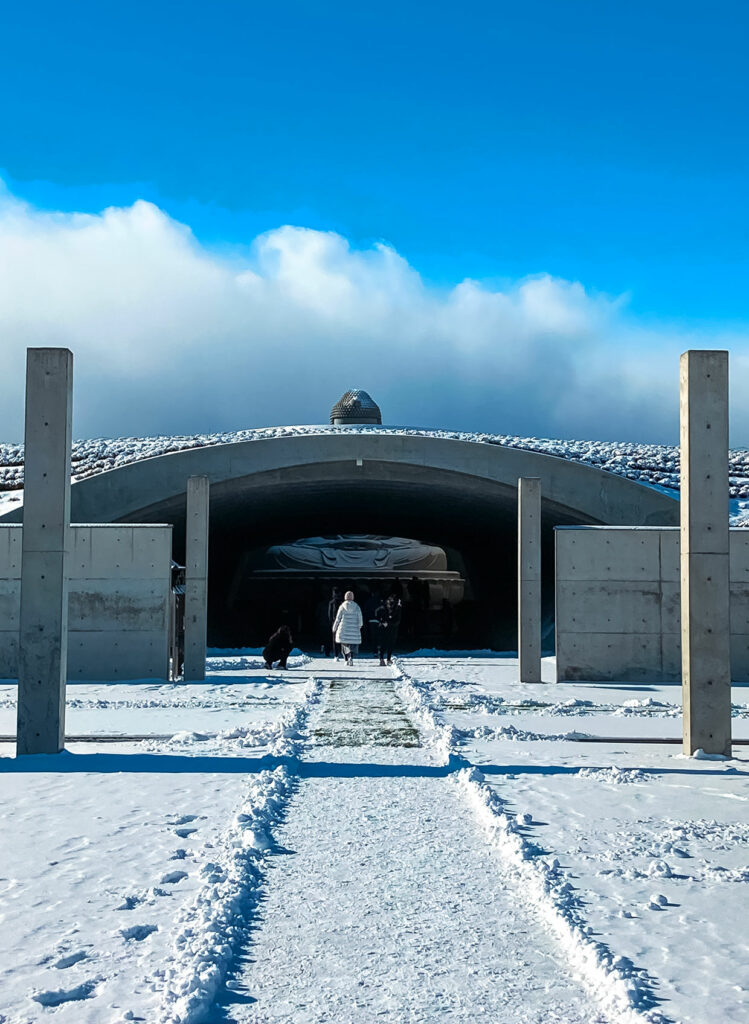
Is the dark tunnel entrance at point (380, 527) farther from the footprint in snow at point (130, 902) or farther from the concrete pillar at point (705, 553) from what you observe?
the footprint in snow at point (130, 902)

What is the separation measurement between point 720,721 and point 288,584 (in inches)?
2107

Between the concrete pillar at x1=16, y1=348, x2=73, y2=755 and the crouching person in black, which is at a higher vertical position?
the concrete pillar at x1=16, y1=348, x2=73, y2=755

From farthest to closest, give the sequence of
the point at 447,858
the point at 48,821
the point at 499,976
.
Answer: the point at 48,821 → the point at 447,858 → the point at 499,976

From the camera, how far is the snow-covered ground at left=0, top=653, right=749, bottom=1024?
3.59 metres

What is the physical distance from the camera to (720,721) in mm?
9477

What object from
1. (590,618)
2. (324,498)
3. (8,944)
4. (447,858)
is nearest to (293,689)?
(590,618)

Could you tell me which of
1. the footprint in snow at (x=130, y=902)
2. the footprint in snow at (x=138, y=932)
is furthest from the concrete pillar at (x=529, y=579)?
the footprint in snow at (x=138, y=932)

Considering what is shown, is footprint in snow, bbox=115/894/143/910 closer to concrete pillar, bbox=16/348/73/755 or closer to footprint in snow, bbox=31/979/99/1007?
footprint in snow, bbox=31/979/99/1007

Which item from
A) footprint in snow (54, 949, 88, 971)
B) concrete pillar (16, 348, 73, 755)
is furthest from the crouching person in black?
footprint in snow (54, 949, 88, 971)

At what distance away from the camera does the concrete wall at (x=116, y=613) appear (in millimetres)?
18828

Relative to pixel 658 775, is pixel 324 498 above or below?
above

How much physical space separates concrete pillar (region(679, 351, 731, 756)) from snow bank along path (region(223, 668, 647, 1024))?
3096mm

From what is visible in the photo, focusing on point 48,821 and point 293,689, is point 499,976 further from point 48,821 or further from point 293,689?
point 293,689

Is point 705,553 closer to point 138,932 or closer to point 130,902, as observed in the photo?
point 130,902
